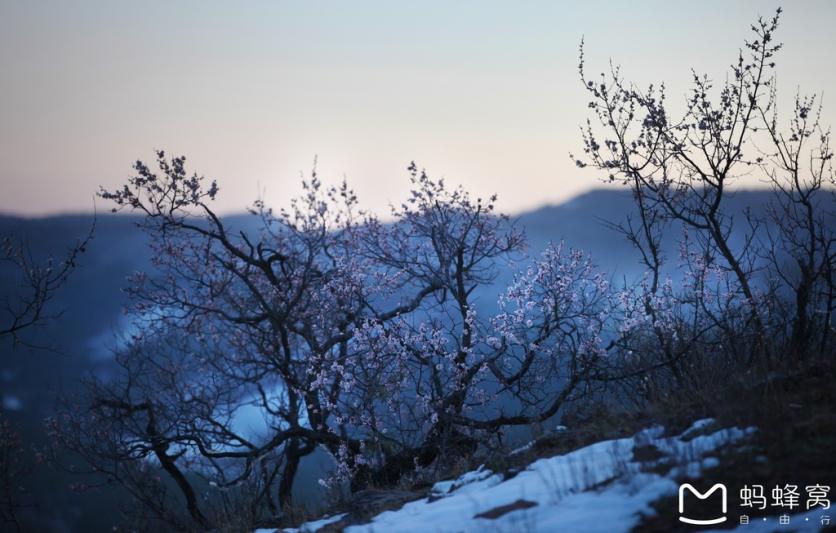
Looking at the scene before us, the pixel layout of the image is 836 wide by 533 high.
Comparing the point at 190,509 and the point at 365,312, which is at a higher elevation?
the point at 365,312

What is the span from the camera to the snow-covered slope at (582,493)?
5.68 metres

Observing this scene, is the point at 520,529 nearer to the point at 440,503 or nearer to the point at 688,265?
the point at 440,503

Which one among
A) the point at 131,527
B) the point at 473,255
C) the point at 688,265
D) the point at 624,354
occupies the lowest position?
the point at 131,527

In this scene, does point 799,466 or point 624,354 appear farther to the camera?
point 624,354

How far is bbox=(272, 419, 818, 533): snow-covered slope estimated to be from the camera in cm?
568

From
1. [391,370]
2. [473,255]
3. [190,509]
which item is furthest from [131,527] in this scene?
[473,255]

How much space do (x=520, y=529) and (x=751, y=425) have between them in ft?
8.25

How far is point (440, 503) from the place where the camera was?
291 inches

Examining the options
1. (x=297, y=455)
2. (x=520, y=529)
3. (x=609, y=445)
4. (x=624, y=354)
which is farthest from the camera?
(x=297, y=455)

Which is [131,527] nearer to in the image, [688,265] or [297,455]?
[297,455]

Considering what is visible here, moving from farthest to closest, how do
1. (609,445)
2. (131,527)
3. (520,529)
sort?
(131,527) → (609,445) → (520,529)

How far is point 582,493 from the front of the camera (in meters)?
6.20

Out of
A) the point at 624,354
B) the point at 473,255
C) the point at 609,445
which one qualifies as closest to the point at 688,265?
the point at 624,354

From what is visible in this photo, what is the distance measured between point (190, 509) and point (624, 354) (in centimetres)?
1008
